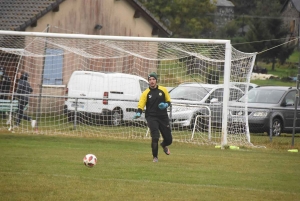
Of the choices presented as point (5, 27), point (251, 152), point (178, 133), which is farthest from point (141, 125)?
point (5, 27)

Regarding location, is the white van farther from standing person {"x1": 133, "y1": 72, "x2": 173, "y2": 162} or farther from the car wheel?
standing person {"x1": 133, "y1": 72, "x2": 173, "y2": 162}

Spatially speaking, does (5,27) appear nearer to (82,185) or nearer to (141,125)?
(141,125)

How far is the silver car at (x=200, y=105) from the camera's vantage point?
74.1 feet


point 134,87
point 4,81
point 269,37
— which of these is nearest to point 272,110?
point 134,87

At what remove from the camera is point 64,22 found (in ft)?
113

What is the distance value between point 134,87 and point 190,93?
1989mm

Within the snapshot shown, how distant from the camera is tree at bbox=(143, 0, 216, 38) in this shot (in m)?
68.9

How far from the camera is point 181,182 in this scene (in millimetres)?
12891

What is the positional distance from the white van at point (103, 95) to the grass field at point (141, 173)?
4.02 meters

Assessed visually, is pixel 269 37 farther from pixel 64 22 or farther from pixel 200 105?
pixel 200 105

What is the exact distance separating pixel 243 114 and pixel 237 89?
0.75 m

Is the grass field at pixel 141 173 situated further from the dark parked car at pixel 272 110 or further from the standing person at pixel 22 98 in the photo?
the dark parked car at pixel 272 110

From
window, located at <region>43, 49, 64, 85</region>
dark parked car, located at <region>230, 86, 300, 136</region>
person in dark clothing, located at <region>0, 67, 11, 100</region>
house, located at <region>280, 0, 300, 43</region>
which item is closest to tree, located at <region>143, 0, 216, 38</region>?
house, located at <region>280, 0, 300, 43</region>

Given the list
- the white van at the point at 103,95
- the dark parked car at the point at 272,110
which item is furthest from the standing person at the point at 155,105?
the dark parked car at the point at 272,110
